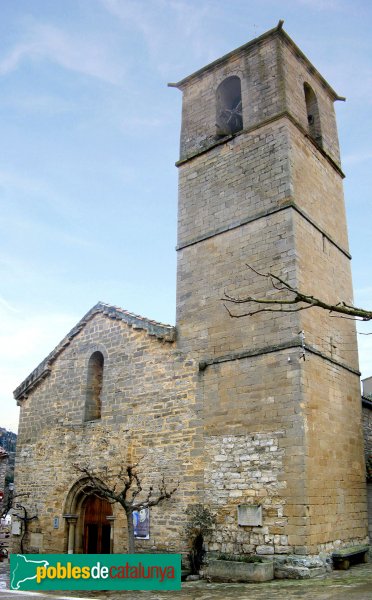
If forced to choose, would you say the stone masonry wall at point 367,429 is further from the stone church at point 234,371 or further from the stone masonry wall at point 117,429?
the stone masonry wall at point 117,429

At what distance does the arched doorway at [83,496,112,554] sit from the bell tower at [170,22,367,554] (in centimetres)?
347

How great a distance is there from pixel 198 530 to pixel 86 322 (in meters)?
6.71

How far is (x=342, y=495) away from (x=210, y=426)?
3016 millimetres

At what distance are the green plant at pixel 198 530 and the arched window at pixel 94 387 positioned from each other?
4.46 metres

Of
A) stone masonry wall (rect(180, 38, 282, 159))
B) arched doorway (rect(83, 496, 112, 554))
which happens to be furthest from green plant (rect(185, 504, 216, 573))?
stone masonry wall (rect(180, 38, 282, 159))

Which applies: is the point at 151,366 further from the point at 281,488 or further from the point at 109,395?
the point at 281,488

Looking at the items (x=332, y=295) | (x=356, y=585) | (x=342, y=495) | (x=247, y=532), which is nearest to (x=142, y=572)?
(x=247, y=532)

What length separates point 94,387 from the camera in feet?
50.6

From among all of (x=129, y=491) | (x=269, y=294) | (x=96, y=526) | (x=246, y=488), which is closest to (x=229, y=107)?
(x=269, y=294)

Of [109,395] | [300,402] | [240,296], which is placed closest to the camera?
[300,402]

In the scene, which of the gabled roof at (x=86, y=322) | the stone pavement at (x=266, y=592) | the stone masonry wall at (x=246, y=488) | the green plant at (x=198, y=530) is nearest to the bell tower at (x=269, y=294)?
the stone masonry wall at (x=246, y=488)

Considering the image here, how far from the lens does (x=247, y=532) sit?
10.7 m

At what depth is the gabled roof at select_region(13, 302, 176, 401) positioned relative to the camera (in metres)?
13.7

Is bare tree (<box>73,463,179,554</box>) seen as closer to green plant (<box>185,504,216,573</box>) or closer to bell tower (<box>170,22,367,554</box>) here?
green plant (<box>185,504,216,573</box>)
